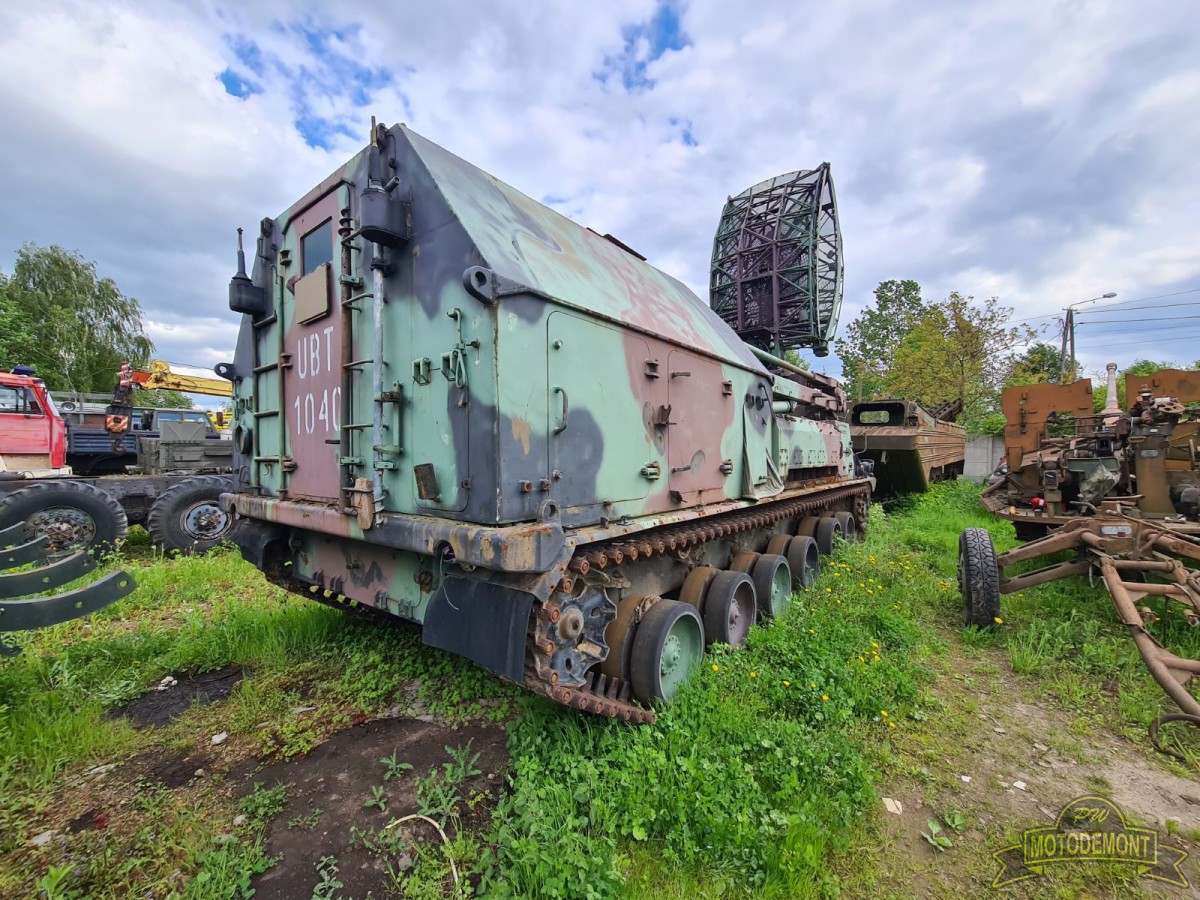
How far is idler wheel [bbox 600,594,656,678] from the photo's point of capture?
3445 mm

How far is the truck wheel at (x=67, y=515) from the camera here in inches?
283

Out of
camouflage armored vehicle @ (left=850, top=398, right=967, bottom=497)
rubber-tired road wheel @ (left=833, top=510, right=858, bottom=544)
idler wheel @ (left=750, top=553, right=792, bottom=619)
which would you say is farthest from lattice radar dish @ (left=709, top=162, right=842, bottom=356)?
idler wheel @ (left=750, top=553, right=792, bottom=619)

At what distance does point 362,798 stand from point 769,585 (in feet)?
12.4

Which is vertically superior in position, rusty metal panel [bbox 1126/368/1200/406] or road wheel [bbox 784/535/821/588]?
rusty metal panel [bbox 1126/368/1200/406]

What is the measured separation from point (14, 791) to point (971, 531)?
720 cm

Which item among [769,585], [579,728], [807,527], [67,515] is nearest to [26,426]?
[67,515]

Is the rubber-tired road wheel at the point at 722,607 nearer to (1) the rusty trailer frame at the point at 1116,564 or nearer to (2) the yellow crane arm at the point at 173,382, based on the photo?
(1) the rusty trailer frame at the point at 1116,564

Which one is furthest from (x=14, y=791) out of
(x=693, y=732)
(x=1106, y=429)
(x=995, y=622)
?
(x=1106, y=429)

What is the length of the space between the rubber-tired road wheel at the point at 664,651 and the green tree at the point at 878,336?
28833 mm

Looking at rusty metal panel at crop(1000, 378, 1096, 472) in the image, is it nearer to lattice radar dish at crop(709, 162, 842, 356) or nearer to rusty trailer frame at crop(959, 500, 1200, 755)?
rusty trailer frame at crop(959, 500, 1200, 755)

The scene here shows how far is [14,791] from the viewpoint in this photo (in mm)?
2781

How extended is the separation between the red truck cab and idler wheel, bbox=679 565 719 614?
35.2 feet

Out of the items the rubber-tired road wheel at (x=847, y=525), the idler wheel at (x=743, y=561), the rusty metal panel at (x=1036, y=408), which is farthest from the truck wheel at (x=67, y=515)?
the rusty metal panel at (x=1036, y=408)

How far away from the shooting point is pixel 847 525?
8594 mm
